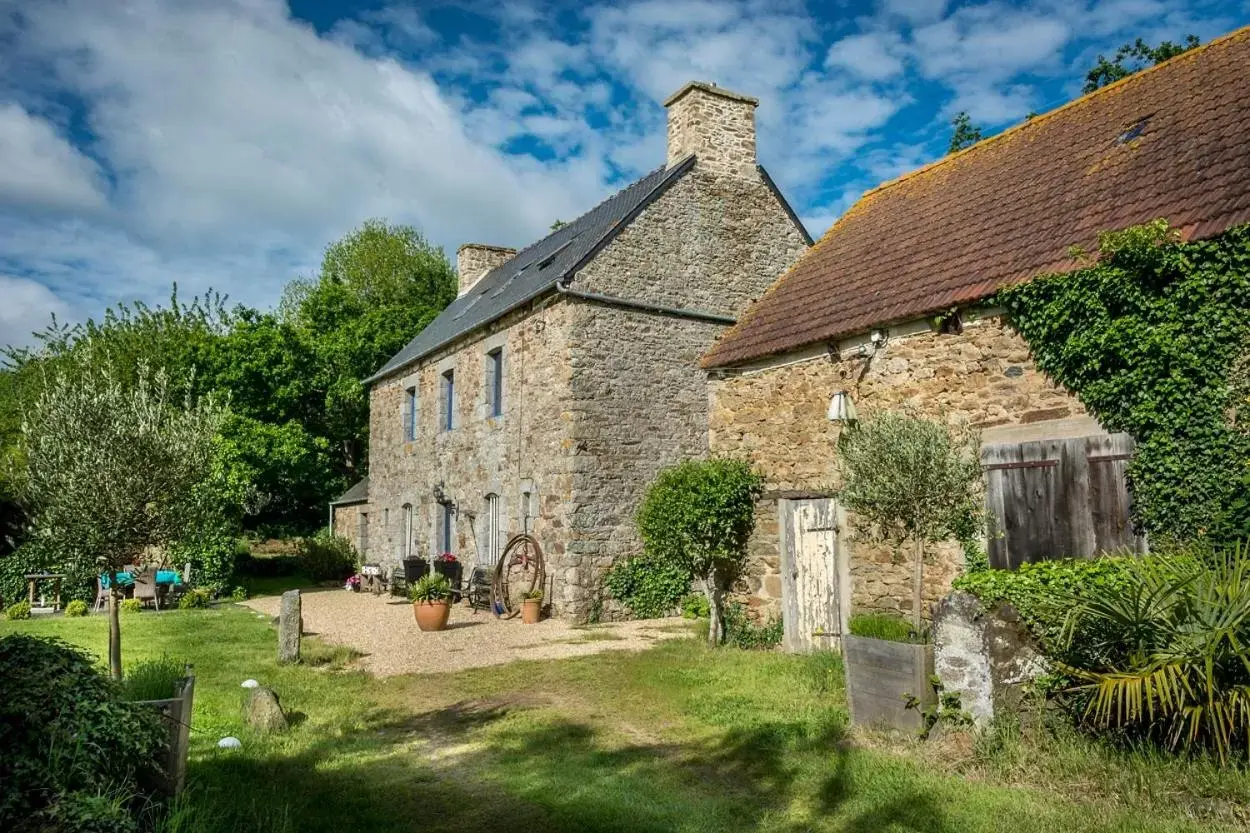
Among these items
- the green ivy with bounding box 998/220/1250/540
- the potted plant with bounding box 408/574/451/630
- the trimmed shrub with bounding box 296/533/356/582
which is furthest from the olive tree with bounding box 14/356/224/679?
the trimmed shrub with bounding box 296/533/356/582

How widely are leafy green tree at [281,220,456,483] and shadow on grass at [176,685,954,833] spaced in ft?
76.9

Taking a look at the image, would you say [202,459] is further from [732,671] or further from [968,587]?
[968,587]

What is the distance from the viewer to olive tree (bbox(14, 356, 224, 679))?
23.4 ft

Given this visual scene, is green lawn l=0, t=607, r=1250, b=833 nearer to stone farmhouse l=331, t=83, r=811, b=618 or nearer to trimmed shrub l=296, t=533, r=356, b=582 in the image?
stone farmhouse l=331, t=83, r=811, b=618

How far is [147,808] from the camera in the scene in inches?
172

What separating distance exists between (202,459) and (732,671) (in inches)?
225

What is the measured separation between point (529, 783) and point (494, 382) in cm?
1221

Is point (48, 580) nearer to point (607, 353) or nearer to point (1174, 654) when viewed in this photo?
point (607, 353)

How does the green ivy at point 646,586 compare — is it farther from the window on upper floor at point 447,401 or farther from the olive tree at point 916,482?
the olive tree at point 916,482

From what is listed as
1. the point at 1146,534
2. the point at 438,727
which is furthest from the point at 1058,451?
the point at 438,727

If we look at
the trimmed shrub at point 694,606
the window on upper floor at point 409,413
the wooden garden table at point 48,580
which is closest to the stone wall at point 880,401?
the trimmed shrub at point 694,606

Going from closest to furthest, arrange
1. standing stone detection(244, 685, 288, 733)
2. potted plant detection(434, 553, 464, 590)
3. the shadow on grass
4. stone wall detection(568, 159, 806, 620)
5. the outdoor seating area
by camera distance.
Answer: the shadow on grass → standing stone detection(244, 685, 288, 733) → stone wall detection(568, 159, 806, 620) → potted plant detection(434, 553, 464, 590) → the outdoor seating area

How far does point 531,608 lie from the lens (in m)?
14.0

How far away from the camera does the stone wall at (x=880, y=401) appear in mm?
8289
